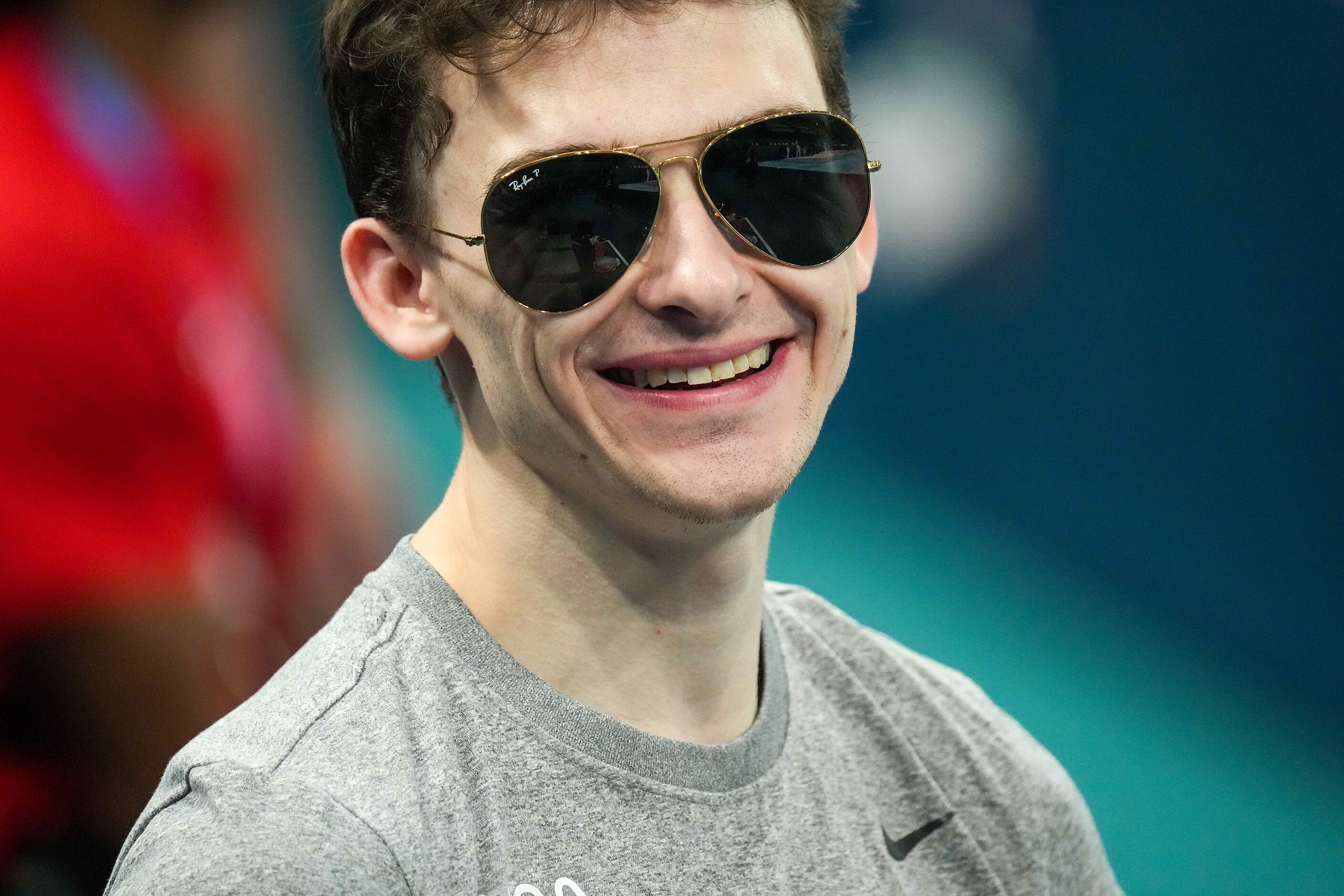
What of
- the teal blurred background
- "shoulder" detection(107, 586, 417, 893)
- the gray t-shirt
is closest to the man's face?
the gray t-shirt

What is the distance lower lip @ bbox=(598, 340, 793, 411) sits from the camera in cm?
152

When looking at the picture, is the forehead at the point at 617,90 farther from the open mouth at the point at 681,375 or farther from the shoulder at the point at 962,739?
the shoulder at the point at 962,739

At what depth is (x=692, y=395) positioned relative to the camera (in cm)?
152

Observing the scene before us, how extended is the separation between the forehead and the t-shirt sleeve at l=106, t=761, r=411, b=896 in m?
0.73

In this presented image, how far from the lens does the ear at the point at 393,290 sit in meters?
A: 1.65

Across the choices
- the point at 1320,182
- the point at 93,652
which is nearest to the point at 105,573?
the point at 93,652

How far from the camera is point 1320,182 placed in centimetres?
321

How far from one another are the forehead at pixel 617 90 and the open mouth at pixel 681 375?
10.7 inches

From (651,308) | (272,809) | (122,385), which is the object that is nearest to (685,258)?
(651,308)

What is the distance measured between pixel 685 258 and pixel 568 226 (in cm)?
14

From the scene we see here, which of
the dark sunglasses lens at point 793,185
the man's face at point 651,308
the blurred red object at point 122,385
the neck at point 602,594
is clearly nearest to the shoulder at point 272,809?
the neck at point 602,594

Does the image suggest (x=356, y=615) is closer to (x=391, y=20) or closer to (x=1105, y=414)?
(x=391, y=20)

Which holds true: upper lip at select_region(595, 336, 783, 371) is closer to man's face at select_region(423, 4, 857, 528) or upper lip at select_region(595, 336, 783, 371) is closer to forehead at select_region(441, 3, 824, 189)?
man's face at select_region(423, 4, 857, 528)

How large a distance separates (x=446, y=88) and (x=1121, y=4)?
2359 mm
